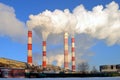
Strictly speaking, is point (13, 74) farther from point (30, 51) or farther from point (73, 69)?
point (73, 69)

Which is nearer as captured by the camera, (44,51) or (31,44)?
(31,44)

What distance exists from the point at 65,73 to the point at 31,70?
1825 cm

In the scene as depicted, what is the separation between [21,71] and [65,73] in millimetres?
25876

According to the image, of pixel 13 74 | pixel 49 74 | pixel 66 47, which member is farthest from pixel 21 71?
pixel 66 47

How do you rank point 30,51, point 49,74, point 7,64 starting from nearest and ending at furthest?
point 30,51 < point 49,74 < point 7,64

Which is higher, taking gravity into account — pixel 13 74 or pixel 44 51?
pixel 44 51

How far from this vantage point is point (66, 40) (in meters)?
190

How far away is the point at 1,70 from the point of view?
164250 mm

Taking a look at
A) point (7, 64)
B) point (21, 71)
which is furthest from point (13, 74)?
point (7, 64)

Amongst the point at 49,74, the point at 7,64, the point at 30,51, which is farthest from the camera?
the point at 7,64

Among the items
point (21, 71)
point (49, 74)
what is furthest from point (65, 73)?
point (21, 71)

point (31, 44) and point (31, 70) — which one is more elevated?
point (31, 44)

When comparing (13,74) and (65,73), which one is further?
(65,73)

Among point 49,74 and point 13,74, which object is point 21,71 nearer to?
point 13,74
